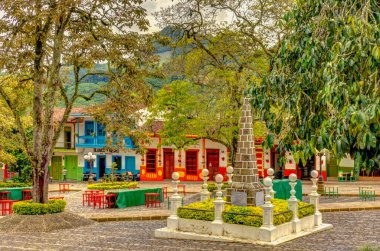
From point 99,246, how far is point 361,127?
10.2 meters

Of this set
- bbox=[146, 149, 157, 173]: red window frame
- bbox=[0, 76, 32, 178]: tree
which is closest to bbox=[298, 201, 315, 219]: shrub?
bbox=[0, 76, 32, 178]: tree

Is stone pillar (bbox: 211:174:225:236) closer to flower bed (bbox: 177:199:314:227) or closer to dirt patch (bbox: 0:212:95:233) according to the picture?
flower bed (bbox: 177:199:314:227)

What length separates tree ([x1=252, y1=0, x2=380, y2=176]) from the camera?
5.80m

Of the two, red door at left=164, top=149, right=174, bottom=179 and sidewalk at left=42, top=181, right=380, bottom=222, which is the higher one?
red door at left=164, top=149, right=174, bottom=179

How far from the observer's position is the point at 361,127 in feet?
17.5

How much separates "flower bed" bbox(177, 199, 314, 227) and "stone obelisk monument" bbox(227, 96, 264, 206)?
0.39m

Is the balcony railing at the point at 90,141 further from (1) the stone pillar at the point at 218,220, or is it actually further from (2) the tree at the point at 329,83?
(2) the tree at the point at 329,83

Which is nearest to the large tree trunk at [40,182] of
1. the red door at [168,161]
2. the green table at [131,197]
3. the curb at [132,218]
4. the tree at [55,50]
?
the tree at [55,50]

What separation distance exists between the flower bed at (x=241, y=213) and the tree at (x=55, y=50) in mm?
5227

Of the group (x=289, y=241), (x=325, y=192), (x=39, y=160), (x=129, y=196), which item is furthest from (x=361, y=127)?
(x=325, y=192)

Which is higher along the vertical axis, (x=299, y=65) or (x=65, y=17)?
(x=65, y=17)

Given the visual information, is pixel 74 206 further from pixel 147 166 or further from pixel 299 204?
pixel 147 166

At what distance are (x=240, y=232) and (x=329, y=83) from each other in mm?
8990

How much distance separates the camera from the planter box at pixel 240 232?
13969 mm
